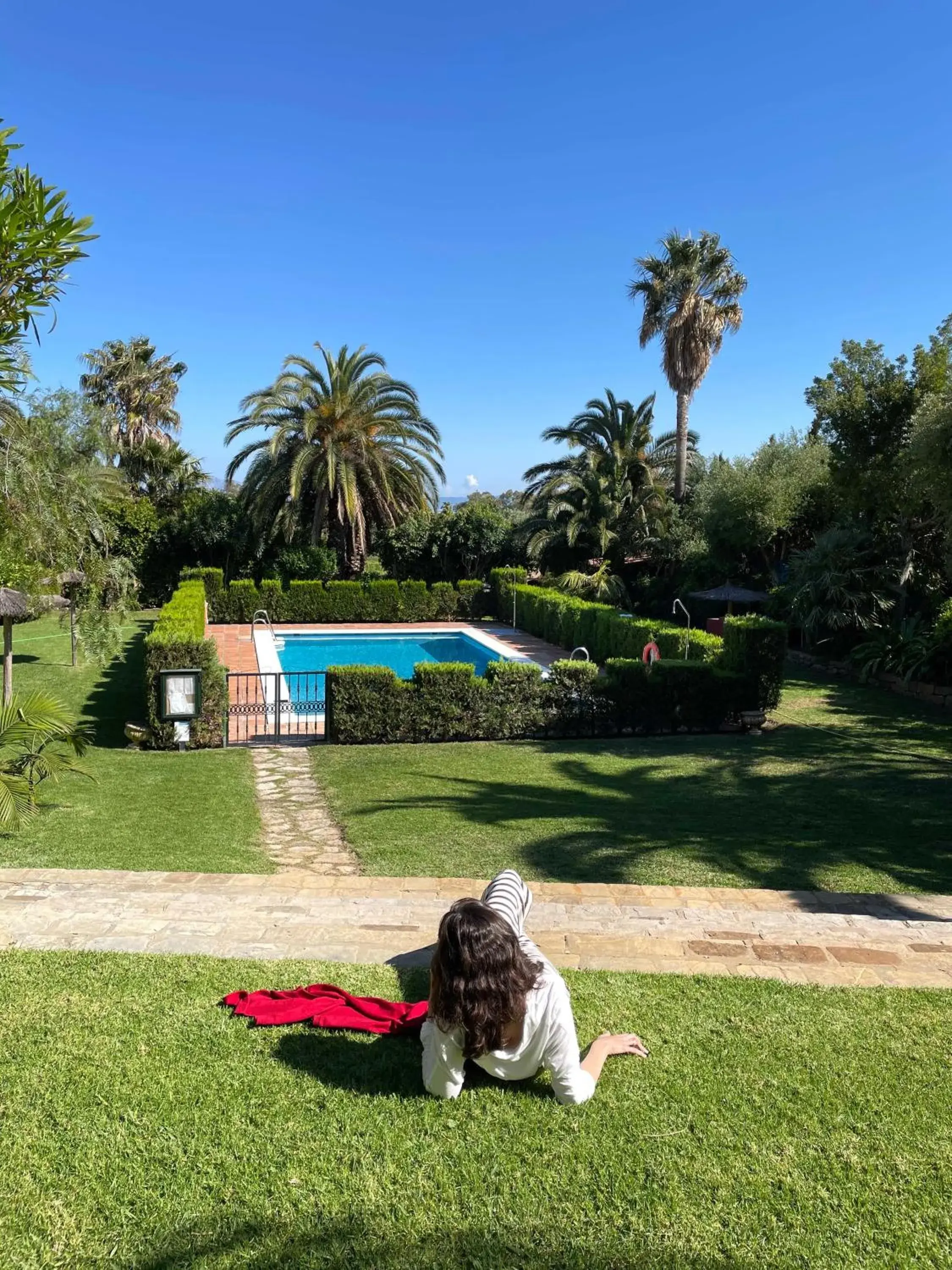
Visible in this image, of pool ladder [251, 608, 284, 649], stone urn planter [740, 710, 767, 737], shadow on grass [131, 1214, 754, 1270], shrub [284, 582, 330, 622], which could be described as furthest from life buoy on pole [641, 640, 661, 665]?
shrub [284, 582, 330, 622]

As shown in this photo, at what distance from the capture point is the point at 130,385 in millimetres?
37031

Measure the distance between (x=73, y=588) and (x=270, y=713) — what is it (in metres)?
4.88

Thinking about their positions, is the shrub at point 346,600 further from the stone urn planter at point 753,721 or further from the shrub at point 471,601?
the stone urn planter at point 753,721

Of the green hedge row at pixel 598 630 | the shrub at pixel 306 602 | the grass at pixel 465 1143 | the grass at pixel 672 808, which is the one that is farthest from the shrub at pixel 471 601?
the grass at pixel 465 1143

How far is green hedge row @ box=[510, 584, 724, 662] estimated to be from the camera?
1484cm

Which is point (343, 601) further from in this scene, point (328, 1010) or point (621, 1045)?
point (621, 1045)

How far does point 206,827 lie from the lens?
7.66 meters

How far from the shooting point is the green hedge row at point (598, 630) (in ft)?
48.7

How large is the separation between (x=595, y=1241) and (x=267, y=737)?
10720 mm

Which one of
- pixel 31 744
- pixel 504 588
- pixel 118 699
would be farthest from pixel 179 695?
pixel 504 588

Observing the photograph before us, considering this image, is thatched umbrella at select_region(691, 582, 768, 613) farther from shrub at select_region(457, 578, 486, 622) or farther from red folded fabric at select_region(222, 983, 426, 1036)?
red folded fabric at select_region(222, 983, 426, 1036)

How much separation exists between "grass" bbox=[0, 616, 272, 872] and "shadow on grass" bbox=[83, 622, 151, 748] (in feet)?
0.11

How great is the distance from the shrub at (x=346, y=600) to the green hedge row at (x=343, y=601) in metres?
0.01

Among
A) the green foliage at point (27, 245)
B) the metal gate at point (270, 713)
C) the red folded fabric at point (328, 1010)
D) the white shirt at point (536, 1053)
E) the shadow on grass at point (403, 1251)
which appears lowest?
the metal gate at point (270, 713)
